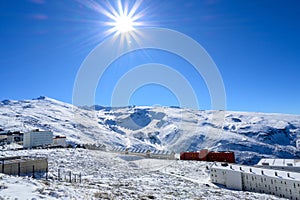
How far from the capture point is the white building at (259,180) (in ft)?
105

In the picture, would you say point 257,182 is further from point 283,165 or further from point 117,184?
point 117,184

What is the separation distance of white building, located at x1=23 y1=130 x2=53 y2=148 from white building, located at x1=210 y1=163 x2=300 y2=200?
45.0 m

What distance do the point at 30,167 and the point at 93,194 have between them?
12.3 meters

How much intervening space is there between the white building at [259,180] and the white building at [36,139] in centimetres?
4503

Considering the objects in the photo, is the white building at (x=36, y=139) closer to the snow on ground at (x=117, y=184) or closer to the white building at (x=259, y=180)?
the snow on ground at (x=117, y=184)

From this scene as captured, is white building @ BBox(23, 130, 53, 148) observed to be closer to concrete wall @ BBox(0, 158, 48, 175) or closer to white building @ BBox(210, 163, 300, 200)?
concrete wall @ BBox(0, 158, 48, 175)

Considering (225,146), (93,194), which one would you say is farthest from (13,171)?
(225,146)

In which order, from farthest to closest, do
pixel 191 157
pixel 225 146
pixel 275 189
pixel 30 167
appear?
pixel 225 146 < pixel 191 157 < pixel 275 189 < pixel 30 167

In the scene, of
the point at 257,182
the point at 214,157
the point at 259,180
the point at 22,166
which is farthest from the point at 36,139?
the point at 259,180

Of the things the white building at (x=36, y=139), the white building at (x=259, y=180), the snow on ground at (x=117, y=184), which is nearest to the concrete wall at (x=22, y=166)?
the snow on ground at (x=117, y=184)

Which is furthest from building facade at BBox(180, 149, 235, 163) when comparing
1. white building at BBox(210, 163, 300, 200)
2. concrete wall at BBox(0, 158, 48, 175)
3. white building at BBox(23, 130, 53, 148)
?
concrete wall at BBox(0, 158, 48, 175)

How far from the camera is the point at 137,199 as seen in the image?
17.2 meters

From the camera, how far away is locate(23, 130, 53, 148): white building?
62469 mm

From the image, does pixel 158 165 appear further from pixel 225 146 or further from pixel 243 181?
pixel 225 146
